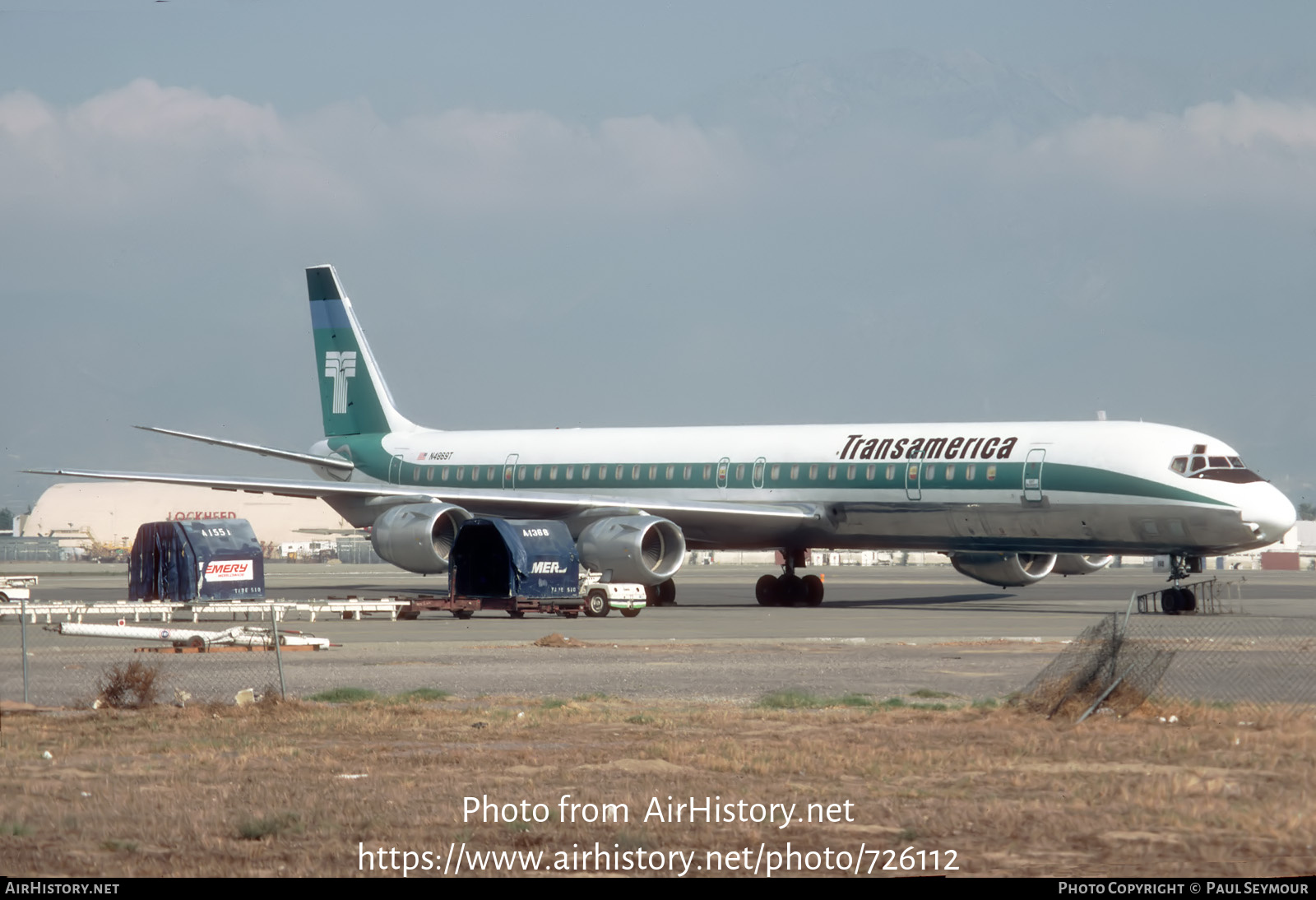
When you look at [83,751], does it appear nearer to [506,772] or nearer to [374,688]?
[506,772]

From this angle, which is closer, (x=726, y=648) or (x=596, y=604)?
(x=726, y=648)

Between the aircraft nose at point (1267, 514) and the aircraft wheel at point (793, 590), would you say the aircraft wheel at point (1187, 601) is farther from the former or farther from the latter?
the aircraft wheel at point (793, 590)

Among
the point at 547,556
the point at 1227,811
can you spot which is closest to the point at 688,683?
the point at 1227,811

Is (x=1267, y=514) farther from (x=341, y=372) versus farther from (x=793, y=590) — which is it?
(x=341, y=372)

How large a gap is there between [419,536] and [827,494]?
372 inches

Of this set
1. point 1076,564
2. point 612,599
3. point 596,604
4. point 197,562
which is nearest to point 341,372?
point 197,562

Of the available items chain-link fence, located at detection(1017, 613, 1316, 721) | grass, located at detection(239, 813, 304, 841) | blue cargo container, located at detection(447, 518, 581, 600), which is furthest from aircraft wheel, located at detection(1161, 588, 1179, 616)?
grass, located at detection(239, 813, 304, 841)

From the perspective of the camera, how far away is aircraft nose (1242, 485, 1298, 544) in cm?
3247

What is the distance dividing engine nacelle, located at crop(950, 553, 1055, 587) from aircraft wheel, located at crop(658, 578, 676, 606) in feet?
23.1

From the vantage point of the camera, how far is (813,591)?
133ft

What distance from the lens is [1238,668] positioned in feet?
62.5

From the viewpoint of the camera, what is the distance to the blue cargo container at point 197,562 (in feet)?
106

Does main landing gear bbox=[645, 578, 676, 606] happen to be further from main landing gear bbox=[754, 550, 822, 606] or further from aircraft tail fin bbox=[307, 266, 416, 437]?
aircraft tail fin bbox=[307, 266, 416, 437]

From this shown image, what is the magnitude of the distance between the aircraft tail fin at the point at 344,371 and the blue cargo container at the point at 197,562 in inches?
587
